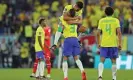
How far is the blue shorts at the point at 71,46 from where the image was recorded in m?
17.3

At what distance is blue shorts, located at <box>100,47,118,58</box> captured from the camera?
1702cm

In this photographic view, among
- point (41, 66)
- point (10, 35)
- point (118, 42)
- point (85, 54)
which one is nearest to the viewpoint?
point (118, 42)

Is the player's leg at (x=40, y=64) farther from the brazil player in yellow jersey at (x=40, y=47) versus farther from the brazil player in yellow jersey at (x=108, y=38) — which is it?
the brazil player in yellow jersey at (x=108, y=38)

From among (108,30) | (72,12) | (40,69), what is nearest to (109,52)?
(108,30)

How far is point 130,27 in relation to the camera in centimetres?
3212

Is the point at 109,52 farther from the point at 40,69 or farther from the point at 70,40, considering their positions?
the point at 40,69

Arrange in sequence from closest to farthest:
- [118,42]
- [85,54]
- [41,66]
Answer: [118,42] < [41,66] < [85,54]

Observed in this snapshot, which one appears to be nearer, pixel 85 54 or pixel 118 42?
pixel 118 42

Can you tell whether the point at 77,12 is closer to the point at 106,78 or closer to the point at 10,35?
the point at 106,78

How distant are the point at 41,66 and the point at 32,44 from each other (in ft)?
42.5

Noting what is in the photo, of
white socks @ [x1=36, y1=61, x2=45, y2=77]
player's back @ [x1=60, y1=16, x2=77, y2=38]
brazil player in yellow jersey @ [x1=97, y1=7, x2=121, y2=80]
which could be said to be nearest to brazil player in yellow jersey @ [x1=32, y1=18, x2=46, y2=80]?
white socks @ [x1=36, y1=61, x2=45, y2=77]

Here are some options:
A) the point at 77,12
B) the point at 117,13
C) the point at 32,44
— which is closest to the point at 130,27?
the point at 117,13

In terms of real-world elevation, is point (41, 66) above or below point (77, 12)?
A: below

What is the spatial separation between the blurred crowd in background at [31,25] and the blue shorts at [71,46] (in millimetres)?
13477
